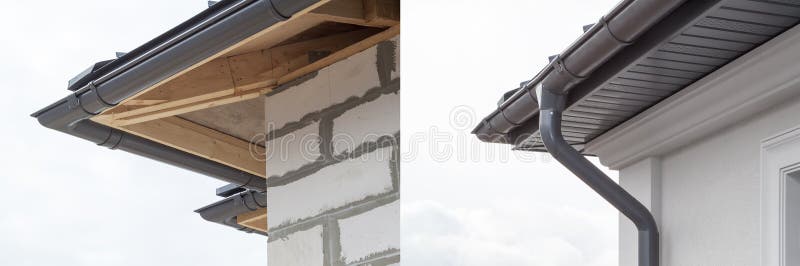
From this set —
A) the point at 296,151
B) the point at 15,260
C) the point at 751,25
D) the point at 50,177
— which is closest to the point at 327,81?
the point at 296,151

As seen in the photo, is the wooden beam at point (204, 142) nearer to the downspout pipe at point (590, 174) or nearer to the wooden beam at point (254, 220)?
the wooden beam at point (254, 220)

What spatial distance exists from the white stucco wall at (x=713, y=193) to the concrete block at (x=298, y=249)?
125 cm

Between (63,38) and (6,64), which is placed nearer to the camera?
(63,38)

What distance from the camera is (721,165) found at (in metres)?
3.64

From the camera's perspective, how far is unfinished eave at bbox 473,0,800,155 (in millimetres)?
2885

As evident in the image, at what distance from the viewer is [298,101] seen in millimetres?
4812

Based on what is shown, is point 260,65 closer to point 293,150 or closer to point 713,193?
point 293,150

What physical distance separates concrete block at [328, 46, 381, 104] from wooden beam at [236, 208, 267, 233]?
2672 mm

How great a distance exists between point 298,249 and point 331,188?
13.4 inches

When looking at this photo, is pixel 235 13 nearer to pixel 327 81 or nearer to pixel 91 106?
pixel 327 81

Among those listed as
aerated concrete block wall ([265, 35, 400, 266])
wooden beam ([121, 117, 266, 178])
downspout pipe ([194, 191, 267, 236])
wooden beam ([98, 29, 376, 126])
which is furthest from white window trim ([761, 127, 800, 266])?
downspout pipe ([194, 191, 267, 236])

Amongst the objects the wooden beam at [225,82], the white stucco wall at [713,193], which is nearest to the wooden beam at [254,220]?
the wooden beam at [225,82]

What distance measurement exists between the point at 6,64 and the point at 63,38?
5.67 meters

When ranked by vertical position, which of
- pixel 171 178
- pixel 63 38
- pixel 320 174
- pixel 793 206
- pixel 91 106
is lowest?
pixel 793 206
